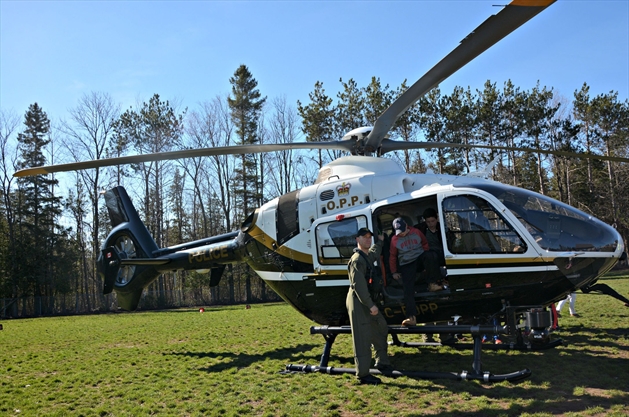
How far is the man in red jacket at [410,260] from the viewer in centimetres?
693

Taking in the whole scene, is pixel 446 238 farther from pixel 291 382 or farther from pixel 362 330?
pixel 291 382

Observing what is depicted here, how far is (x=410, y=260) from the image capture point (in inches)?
274

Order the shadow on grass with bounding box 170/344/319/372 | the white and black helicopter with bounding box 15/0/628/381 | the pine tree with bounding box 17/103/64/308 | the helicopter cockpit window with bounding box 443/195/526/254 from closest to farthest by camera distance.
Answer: the white and black helicopter with bounding box 15/0/628/381 < the helicopter cockpit window with bounding box 443/195/526/254 < the shadow on grass with bounding box 170/344/319/372 < the pine tree with bounding box 17/103/64/308

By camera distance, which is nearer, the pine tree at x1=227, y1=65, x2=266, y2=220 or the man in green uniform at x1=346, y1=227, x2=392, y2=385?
the man in green uniform at x1=346, y1=227, x2=392, y2=385

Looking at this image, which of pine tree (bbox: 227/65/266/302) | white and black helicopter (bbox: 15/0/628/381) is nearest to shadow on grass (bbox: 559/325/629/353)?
white and black helicopter (bbox: 15/0/628/381)

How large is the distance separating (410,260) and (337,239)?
144cm

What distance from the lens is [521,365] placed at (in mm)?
7375

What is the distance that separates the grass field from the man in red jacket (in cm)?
117

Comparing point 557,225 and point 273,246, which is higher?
point 273,246

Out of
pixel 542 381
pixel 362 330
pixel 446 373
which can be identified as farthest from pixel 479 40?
pixel 542 381

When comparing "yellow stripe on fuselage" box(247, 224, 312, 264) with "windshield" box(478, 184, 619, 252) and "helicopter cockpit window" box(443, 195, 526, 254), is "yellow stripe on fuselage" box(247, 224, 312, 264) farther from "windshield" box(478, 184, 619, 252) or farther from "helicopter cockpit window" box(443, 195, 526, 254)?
"windshield" box(478, 184, 619, 252)

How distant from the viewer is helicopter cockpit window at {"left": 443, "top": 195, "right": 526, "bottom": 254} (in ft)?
21.8

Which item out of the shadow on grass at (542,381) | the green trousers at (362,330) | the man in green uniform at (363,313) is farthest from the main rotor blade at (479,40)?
the shadow on grass at (542,381)

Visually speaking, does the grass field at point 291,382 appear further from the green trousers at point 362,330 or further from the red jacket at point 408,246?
the red jacket at point 408,246
